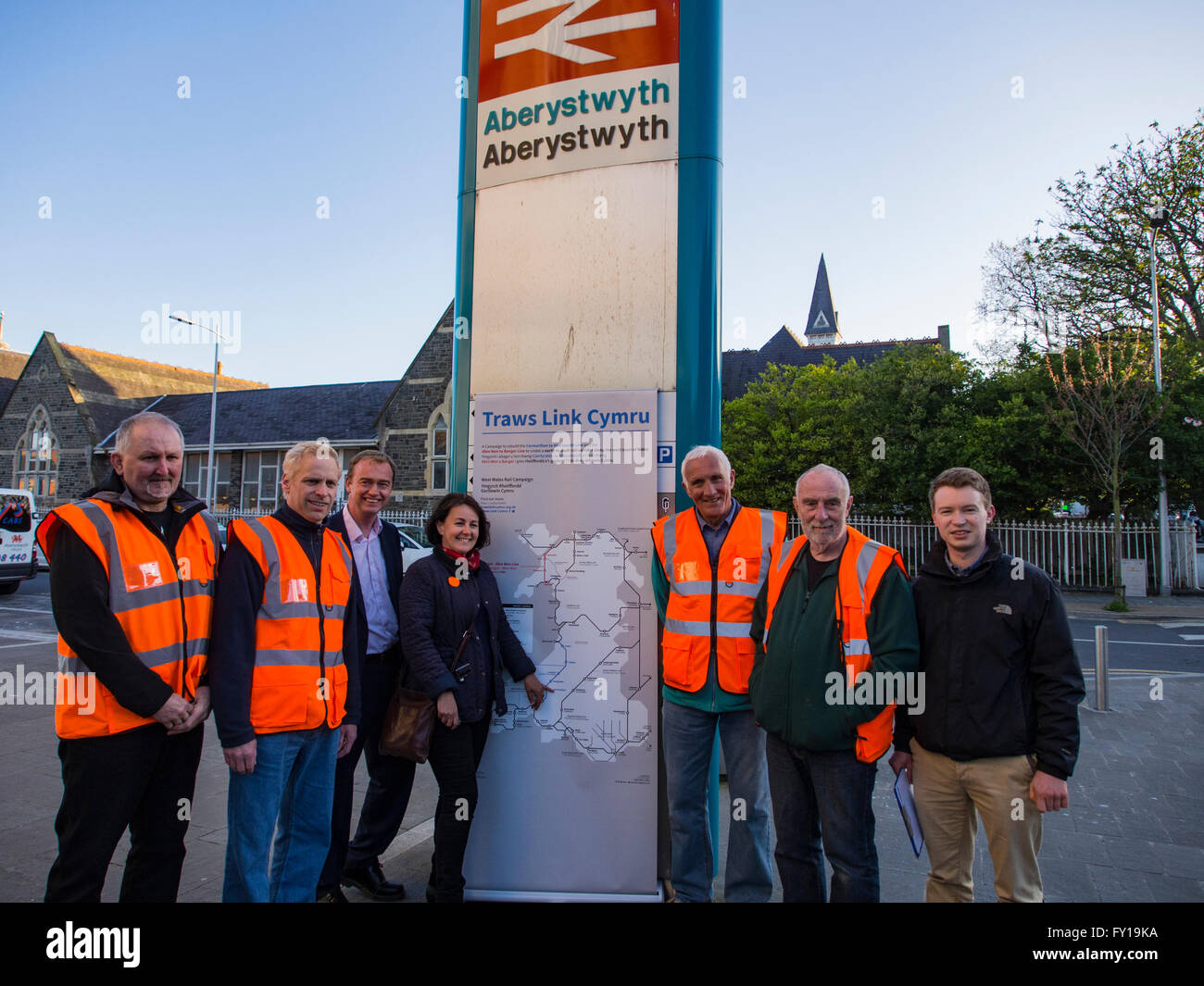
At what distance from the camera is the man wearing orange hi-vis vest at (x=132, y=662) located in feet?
8.20

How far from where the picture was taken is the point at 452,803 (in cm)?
336

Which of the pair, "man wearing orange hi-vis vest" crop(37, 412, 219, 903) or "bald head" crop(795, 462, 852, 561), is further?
"bald head" crop(795, 462, 852, 561)

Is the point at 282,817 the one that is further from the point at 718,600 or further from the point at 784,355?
the point at 784,355

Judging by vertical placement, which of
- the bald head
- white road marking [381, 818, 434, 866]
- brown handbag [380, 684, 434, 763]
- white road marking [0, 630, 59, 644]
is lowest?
white road marking [381, 818, 434, 866]

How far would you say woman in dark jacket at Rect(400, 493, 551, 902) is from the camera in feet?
10.8

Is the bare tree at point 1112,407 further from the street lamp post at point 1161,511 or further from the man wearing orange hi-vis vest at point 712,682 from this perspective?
the man wearing orange hi-vis vest at point 712,682

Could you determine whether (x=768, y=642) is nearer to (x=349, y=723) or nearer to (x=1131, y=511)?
(x=349, y=723)

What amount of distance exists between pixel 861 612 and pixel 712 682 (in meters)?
0.70

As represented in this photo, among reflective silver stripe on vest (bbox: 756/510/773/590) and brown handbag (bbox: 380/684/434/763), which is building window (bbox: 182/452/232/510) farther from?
reflective silver stripe on vest (bbox: 756/510/773/590)

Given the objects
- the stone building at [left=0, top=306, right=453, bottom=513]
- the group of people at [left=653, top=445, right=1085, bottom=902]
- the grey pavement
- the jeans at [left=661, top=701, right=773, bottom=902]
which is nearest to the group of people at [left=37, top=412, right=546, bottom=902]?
the jeans at [left=661, top=701, right=773, bottom=902]

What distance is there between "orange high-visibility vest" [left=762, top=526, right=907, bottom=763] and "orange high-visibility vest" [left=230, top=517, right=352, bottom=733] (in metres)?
1.77

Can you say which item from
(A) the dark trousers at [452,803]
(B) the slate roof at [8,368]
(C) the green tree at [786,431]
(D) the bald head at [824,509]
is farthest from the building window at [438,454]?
(B) the slate roof at [8,368]

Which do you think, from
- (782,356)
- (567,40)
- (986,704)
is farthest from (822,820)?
(782,356)
